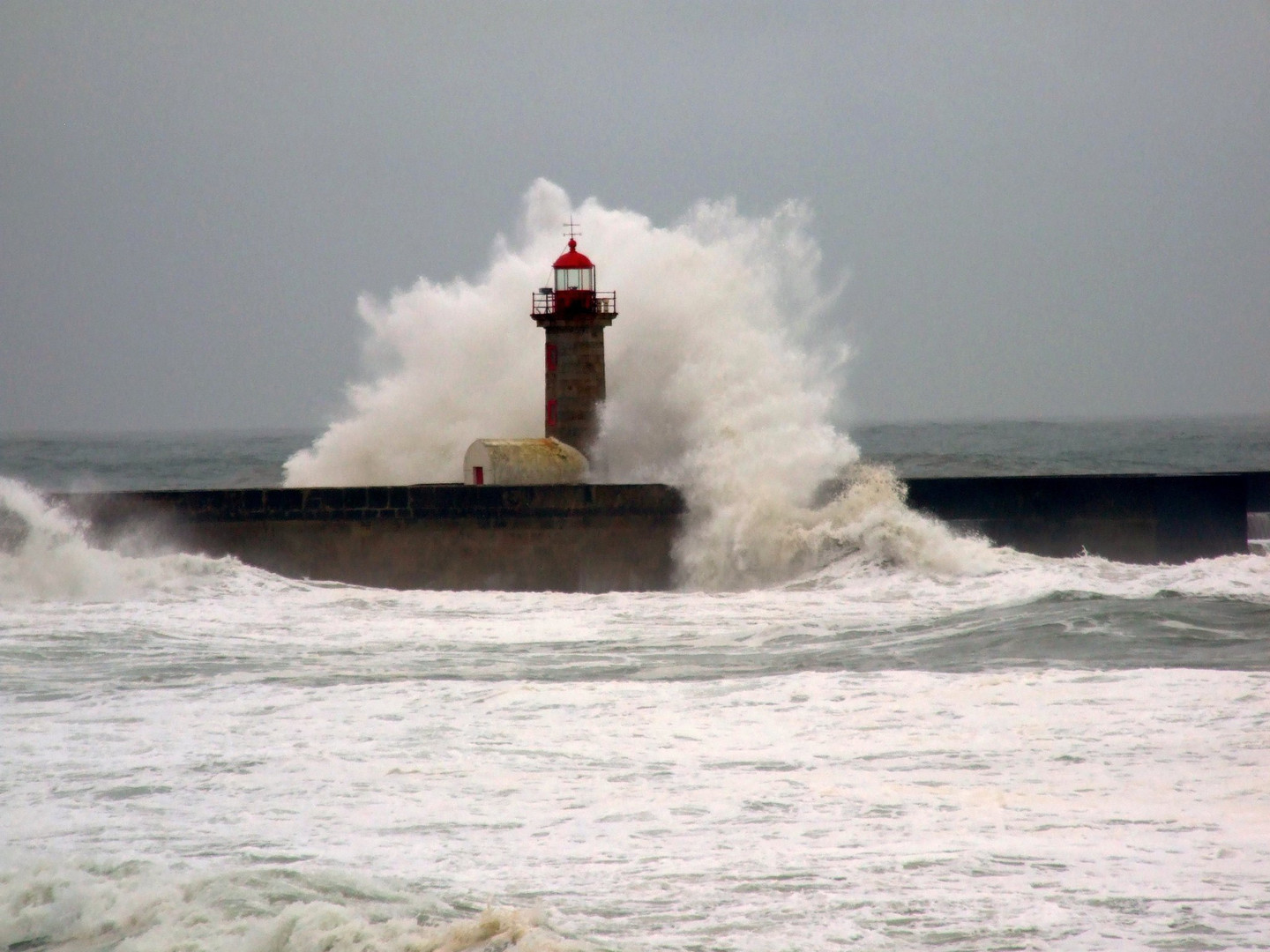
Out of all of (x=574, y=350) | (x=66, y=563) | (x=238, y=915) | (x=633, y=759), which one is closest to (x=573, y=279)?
(x=574, y=350)

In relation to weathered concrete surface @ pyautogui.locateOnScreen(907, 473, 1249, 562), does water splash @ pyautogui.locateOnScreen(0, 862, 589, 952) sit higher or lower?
lower

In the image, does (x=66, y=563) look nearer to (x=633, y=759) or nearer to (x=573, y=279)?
(x=573, y=279)

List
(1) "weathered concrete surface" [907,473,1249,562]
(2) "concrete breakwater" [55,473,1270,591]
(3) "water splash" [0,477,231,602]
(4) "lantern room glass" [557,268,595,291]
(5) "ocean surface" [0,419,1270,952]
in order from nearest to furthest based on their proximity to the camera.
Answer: (5) "ocean surface" [0,419,1270,952] → (3) "water splash" [0,477,231,602] → (2) "concrete breakwater" [55,473,1270,591] → (1) "weathered concrete surface" [907,473,1249,562] → (4) "lantern room glass" [557,268,595,291]

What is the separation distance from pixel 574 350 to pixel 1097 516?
518 centimetres

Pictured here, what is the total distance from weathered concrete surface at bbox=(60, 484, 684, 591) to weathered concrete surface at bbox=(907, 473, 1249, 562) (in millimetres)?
2782

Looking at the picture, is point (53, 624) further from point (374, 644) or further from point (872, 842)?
point (872, 842)

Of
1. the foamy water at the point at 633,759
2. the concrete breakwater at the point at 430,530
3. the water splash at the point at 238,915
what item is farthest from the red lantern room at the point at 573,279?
the water splash at the point at 238,915

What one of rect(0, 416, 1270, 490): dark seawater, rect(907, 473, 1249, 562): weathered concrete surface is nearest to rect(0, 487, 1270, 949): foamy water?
rect(907, 473, 1249, 562): weathered concrete surface

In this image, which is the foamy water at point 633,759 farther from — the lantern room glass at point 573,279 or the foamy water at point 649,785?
the lantern room glass at point 573,279

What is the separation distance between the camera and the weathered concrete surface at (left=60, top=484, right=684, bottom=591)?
13078mm

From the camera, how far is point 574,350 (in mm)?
14742

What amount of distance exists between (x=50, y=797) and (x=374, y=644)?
13.5ft

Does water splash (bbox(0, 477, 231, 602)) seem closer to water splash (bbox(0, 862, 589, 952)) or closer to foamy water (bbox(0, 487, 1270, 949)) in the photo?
foamy water (bbox(0, 487, 1270, 949))

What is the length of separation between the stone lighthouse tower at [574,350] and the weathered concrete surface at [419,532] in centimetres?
167
